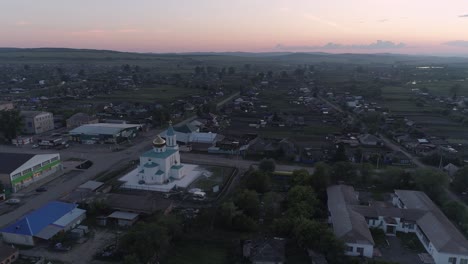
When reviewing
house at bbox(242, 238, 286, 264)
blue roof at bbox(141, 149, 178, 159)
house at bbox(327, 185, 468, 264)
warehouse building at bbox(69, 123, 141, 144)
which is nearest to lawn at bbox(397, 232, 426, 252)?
house at bbox(327, 185, 468, 264)

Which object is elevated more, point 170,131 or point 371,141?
point 170,131

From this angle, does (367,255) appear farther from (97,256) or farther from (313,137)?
(313,137)

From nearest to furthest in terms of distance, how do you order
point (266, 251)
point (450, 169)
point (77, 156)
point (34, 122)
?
point (266, 251), point (450, 169), point (77, 156), point (34, 122)

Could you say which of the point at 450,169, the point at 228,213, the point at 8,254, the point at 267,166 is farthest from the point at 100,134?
the point at 450,169

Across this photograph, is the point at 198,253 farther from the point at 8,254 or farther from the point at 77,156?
the point at 77,156

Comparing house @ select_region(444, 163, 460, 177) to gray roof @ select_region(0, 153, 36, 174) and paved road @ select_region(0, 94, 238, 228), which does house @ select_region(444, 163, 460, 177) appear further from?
gray roof @ select_region(0, 153, 36, 174)
